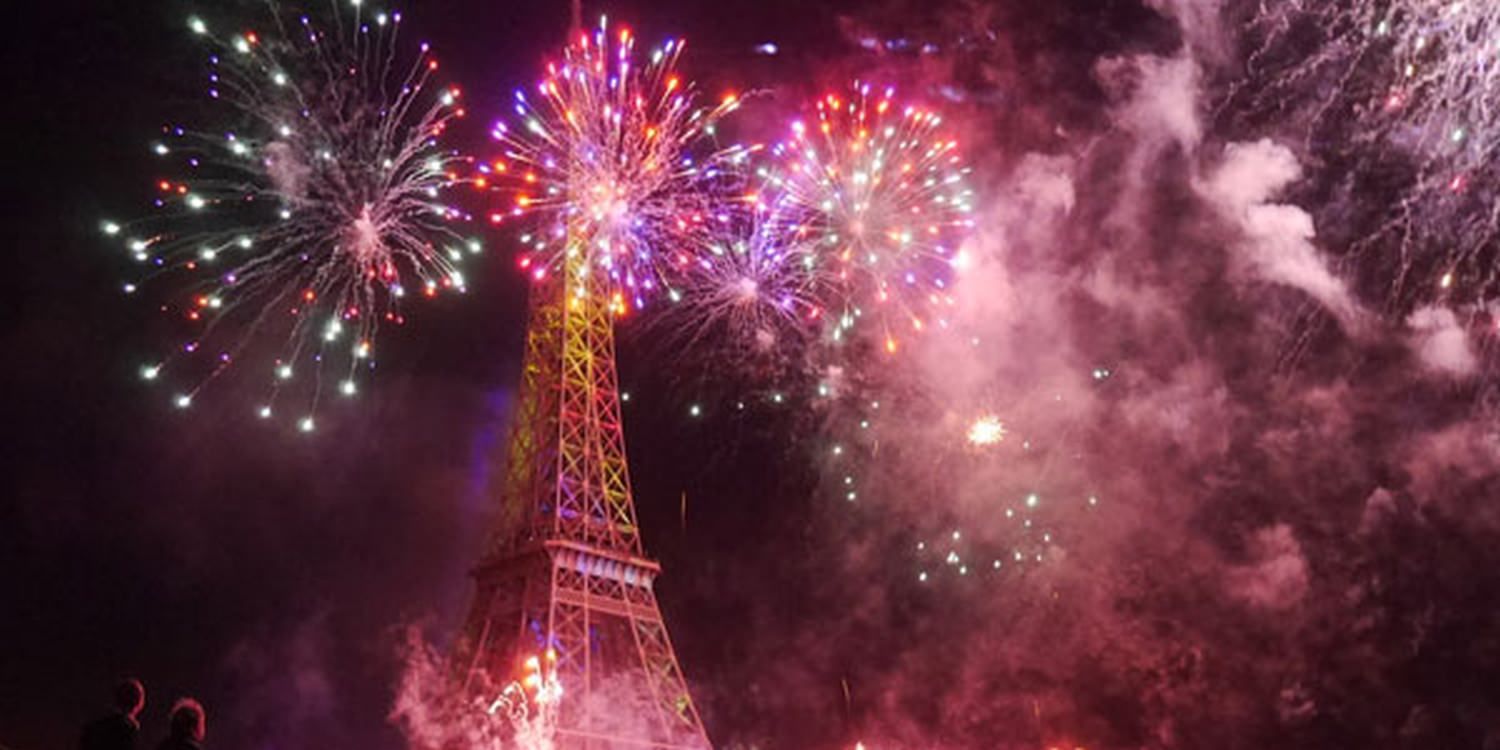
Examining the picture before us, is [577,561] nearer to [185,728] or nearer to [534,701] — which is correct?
[534,701]

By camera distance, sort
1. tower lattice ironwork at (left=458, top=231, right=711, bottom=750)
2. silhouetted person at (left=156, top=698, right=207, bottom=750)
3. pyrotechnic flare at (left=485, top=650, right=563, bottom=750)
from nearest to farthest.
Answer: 1. silhouetted person at (left=156, top=698, right=207, bottom=750)
2. pyrotechnic flare at (left=485, top=650, right=563, bottom=750)
3. tower lattice ironwork at (left=458, top=231, right=711, bottom=750)

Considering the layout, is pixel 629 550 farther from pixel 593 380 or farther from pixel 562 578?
pixel 593 380

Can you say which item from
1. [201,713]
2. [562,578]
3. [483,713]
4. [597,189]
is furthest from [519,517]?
[201,713]

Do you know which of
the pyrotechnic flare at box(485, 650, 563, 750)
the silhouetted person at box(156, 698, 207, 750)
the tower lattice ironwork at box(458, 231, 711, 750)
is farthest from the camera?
the tower lattice ironwork at box(458, 231, 711, 750)

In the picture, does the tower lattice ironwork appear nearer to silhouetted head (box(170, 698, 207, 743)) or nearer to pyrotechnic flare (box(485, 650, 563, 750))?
pyrotechnic flare (box(485, 650, 563, 750))

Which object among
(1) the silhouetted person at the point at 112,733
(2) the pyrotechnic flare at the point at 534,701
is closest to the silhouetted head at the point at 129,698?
(1) the silhouetted person at the point at 112,733

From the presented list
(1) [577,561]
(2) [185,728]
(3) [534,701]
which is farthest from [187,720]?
(1) [577,561]

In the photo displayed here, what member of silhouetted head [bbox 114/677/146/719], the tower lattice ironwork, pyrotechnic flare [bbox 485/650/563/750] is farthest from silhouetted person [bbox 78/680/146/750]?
the tower lattice ironwork

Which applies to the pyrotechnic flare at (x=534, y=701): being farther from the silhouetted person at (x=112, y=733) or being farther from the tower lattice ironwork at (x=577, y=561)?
the silhouetted person at (x=112, y=733)
